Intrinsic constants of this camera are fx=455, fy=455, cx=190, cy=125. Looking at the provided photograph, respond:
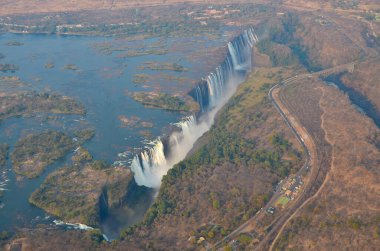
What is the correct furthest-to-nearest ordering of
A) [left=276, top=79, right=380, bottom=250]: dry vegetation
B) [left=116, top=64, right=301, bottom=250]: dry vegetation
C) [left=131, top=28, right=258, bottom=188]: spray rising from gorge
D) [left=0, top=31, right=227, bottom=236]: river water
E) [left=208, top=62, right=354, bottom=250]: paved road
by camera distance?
[left=131, top=28, right=258, bottom=188]: spray rising from gorge < [left=0, top=31, right=227, bottom=236]: river water < [left=116, top=64, right=301, bottom=250]: dry vegetation < [left=208, top=62, right=354, bottom=250]: paved road < [left=276, top=79, right=380, bottom=250]: dry vegetation

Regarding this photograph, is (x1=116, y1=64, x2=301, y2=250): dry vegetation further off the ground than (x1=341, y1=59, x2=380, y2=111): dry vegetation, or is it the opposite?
(x1=341, y1=59, x2=380, y2=111): dry vegetation

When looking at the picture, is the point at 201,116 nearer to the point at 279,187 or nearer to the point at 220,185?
the point at 220,185

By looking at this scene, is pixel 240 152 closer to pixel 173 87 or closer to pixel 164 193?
pixel 164 193

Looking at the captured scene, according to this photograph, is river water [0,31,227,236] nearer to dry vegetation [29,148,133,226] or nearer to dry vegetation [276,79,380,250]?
dry vegetation [29,148,133,226]

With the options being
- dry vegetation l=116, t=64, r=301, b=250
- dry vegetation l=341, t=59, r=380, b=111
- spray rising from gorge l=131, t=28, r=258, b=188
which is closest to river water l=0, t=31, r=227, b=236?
spray rising from gorge l=131, t=28, r=258, b=188

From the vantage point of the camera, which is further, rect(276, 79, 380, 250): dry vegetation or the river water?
the river water

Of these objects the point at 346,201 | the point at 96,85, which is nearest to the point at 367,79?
the point at 346,201

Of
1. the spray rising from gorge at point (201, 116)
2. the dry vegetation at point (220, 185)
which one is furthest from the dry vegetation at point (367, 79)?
the dry vegetation at point (220, 185)

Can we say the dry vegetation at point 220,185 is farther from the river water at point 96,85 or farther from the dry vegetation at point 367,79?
the dry vegetation at point 367,79

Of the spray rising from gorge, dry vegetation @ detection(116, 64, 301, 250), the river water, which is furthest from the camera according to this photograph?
the spray rising from gorge
